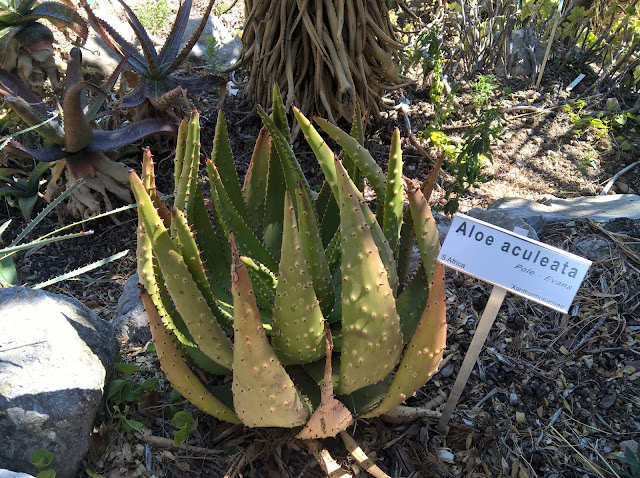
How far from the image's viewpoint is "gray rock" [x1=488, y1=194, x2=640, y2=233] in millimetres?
2160

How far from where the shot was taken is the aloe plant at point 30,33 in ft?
8.39

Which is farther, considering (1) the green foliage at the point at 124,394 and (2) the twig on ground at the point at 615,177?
(2) the twig on ground at the point at 615,177

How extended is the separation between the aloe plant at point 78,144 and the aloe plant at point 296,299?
3.05 feet

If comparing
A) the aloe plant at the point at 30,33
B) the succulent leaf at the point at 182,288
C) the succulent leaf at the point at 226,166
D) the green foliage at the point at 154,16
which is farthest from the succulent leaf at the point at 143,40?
the green foliage at the point at 154,16

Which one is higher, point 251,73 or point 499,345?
point 251,73

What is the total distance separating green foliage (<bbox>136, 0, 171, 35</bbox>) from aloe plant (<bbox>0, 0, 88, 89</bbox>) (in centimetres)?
149

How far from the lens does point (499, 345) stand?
5.74 feet

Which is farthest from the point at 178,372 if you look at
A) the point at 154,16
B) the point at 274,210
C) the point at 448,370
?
the point at 154,16

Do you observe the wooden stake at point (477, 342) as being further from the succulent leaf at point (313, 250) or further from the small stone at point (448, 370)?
the succulent leaf at point (313, 250)

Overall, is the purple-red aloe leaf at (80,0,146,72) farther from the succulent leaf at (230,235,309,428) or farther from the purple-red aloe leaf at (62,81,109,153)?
the succulent leaf at (230,235,309,428)

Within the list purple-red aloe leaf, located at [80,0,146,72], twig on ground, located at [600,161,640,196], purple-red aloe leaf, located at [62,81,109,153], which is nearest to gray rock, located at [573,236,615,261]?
twig on ground, located at [600,161,640,196]

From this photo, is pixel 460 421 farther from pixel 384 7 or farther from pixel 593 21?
pixel 593 21

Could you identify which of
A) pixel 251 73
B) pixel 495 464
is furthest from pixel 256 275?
pixel 251 73

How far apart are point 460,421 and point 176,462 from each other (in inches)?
30.9
